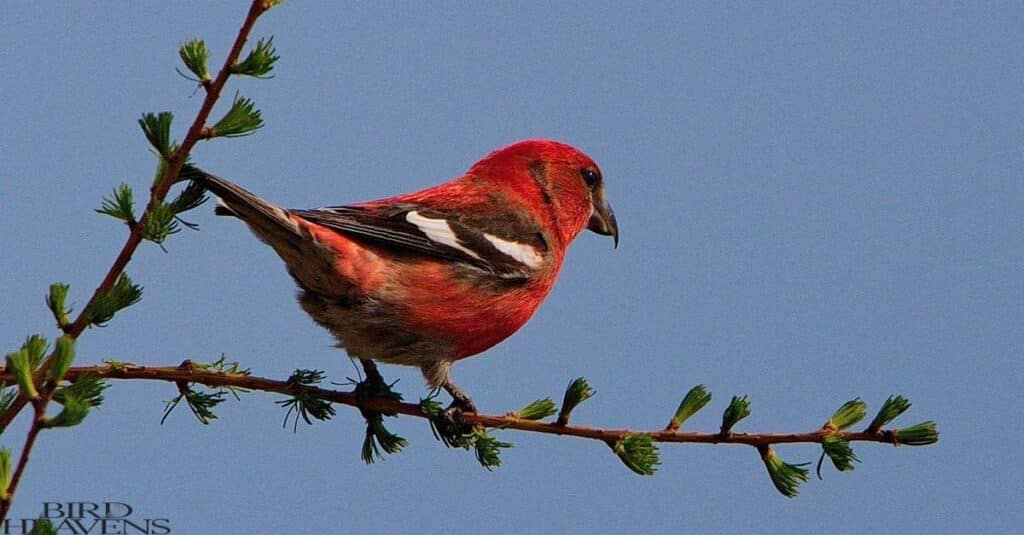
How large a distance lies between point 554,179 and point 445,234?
3.52ft

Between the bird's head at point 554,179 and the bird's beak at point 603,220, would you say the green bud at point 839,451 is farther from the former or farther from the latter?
the bird's beak at point 603,220

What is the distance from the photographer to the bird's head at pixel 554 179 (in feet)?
18.5

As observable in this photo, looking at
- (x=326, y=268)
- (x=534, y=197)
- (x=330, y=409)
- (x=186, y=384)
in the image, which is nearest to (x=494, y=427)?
(x=330, y=409)

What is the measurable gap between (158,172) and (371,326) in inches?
73.8

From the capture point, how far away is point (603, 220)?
19.8 feet

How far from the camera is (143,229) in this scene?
104 inches

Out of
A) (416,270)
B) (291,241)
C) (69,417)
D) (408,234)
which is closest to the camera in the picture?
(69,417)

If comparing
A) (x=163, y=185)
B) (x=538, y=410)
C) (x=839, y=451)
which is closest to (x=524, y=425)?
(x=538, y=410)

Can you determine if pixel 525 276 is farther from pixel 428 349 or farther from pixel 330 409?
pixel 330 409

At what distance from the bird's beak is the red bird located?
2.28 ft

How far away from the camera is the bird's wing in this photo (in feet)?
15.2

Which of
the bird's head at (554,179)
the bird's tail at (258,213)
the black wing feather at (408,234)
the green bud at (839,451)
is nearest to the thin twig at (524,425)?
the green bud at (839,451)

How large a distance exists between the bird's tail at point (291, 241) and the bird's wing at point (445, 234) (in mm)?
140

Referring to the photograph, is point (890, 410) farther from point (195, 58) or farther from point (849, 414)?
point (195, 58)
